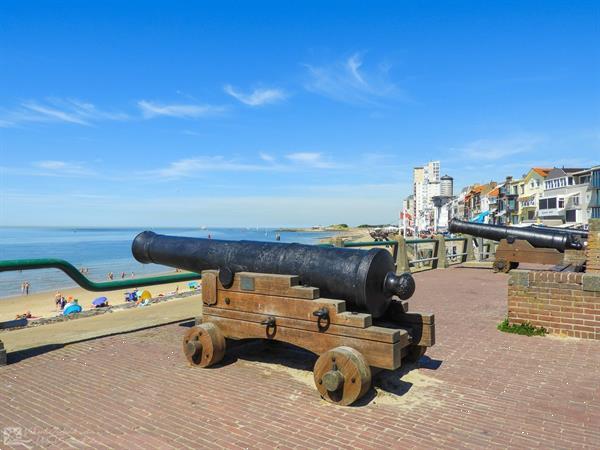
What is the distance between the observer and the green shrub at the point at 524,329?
5.95 metres

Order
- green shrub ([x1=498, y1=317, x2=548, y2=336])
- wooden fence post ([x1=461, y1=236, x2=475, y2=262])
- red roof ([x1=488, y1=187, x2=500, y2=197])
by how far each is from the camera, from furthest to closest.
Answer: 1. red roof ([x1=488, y1=187, x2=500, y2=197])
2. wooden fence post ([x1=461, y1=236, x2=475, y2=262])
3. green shrub ([x1=498, y1=317, x2=548, y2=336])

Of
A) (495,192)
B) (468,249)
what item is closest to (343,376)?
(468,249)

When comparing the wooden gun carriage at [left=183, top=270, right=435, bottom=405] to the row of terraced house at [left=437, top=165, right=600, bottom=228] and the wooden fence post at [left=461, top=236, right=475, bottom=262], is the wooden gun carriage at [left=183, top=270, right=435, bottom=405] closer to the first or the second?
the wooden fence post at [left=461, top=236, right=475, bottom=262]

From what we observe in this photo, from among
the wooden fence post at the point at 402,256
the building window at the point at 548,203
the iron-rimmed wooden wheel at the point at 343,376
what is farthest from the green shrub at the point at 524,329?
the building window at the point at 548,203

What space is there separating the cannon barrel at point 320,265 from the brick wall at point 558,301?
285 centimetres

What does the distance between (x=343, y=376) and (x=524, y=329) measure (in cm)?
364

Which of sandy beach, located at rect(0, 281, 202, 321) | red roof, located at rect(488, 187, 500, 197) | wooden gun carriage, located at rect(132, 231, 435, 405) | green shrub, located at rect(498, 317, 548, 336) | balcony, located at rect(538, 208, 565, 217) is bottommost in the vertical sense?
sandy beach, located at rect(0, 281, 202, 321)

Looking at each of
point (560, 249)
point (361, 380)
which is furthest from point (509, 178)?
point (361, 380)

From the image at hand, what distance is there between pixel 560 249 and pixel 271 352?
Result: 32.4ft

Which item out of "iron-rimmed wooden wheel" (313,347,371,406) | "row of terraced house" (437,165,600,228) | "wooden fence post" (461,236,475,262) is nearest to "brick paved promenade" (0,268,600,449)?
"iron-rimmed wooden wheel" (313,347,371,406)

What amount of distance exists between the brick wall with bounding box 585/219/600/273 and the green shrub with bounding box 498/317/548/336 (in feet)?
3.68

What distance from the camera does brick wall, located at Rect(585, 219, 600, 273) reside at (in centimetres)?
636

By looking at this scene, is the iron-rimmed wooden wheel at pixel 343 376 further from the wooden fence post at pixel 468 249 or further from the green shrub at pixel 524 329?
the wooden fence post at pixel 468 249

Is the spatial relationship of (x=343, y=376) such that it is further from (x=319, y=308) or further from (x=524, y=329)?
(x=524, y=329)
